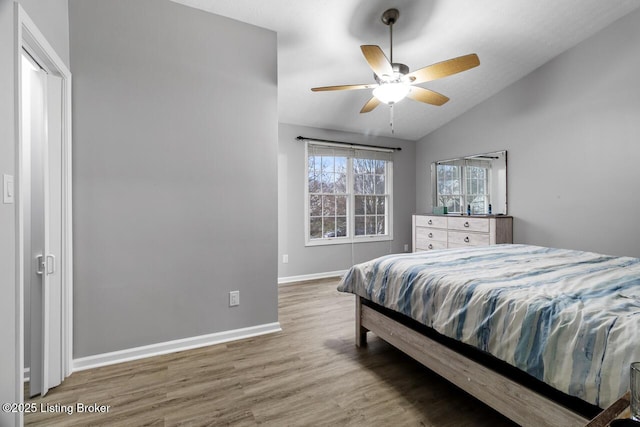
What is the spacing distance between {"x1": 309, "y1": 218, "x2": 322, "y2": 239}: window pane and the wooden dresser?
1.62 m

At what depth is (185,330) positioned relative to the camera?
243 centimetres

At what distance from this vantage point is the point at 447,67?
223cm

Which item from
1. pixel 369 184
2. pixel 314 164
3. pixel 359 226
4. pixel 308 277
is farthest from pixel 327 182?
pixel 308 277

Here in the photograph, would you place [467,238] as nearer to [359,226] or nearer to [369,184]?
[359,226]

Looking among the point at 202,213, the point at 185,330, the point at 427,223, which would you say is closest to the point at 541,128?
the point at 427,223

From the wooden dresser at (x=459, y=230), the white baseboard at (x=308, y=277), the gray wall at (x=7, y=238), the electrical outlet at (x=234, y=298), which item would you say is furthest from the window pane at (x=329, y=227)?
the gray wall at (x=7, y=238)

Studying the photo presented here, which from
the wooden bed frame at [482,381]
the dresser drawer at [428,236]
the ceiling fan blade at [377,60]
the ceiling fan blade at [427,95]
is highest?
the ceiling fan blade at [377,60]

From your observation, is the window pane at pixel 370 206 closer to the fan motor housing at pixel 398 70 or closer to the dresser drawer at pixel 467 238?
the dresser drawer at pixel 467 238

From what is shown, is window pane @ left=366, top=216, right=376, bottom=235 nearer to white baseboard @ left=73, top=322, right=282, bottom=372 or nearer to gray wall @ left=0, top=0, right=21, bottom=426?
white baseboard @ left=73, top=322, right=282, bottom=372

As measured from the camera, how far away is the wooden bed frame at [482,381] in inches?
47.2

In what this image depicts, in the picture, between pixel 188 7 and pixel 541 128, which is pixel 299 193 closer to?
pixel 188 7

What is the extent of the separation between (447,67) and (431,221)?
2949 millimetres

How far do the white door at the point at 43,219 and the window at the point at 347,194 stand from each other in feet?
10.1

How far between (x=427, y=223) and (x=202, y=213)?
361 cm
